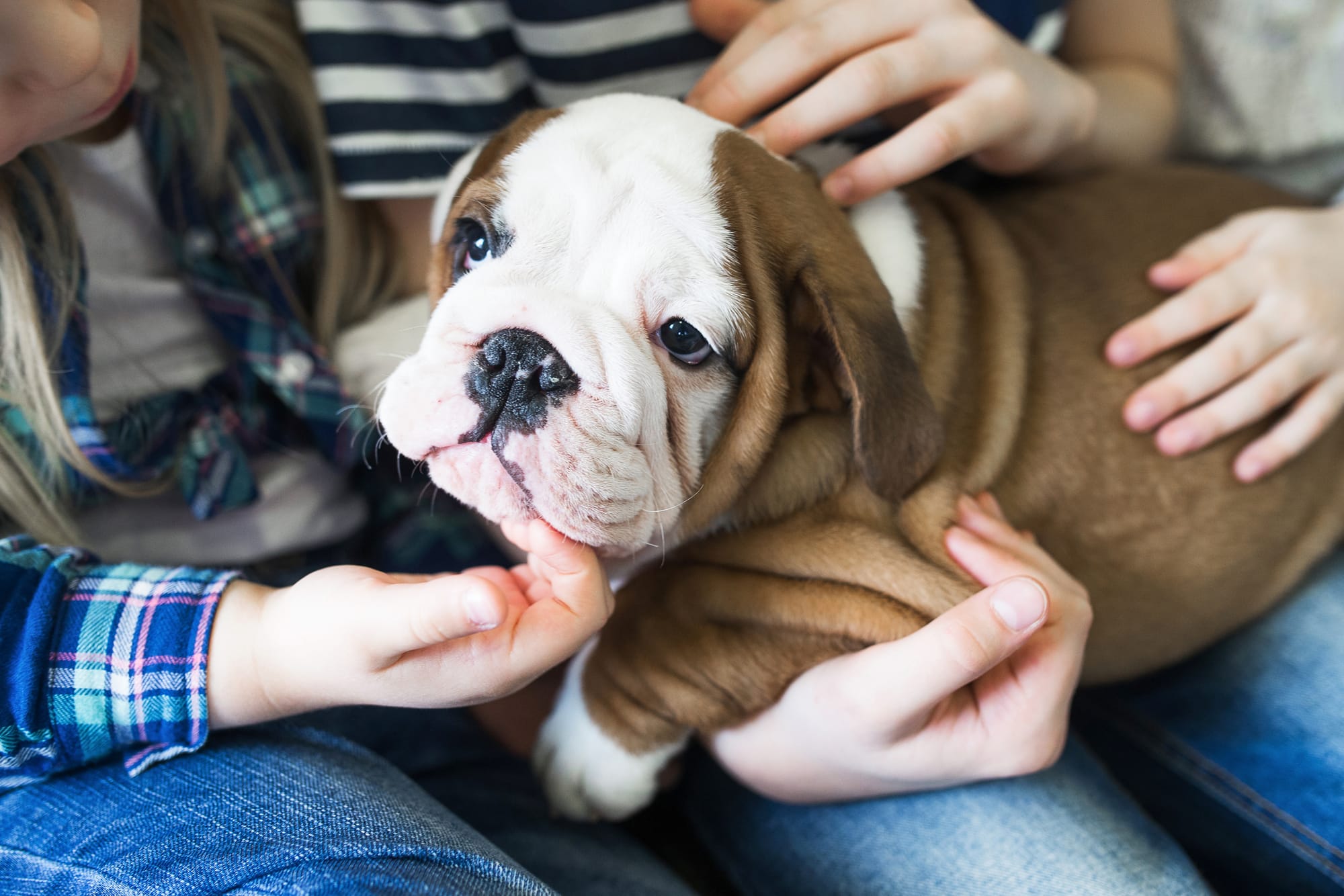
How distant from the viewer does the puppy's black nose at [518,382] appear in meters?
1.23

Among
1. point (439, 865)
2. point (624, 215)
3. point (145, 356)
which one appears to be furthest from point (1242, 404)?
point (145, 356)

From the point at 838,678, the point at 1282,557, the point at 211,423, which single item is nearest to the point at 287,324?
the point at 211,423

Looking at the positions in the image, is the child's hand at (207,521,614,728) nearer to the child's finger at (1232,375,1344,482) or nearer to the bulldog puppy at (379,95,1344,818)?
the bulldog puppy at (379,95,1344,818)

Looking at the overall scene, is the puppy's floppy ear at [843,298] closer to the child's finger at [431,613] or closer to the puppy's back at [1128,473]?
the puppy's back at [1128,473]

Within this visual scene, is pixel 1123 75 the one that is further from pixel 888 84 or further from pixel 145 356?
pixel 145 356

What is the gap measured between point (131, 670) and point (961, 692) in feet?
4.03

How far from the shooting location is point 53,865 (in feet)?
4.13

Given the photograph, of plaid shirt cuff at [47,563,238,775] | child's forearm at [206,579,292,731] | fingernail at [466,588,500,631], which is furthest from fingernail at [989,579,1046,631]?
plaid shirt cuff at [47,563,238,775]

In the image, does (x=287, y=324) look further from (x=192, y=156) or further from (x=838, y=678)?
(x=838, y=678)

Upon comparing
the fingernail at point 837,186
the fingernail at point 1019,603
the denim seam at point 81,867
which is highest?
the fingernail at point 837,186

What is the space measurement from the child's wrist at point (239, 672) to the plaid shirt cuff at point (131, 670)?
1 cm

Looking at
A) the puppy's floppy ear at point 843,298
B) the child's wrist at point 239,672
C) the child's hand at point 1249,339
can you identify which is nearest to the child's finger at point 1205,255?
the child's hand at point 1249,339

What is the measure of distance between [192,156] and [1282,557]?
2205mm

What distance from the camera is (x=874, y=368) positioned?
4.49 ft
